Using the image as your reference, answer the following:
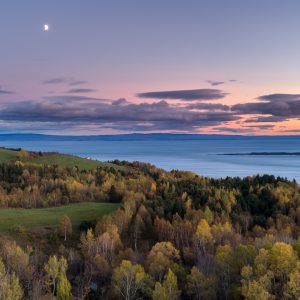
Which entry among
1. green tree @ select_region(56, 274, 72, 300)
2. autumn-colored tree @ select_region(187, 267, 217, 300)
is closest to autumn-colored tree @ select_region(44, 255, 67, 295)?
green tree @ select_region(56, 274, 72, 300)

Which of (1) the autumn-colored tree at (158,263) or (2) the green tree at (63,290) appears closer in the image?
(2) the green tree at (63,290)

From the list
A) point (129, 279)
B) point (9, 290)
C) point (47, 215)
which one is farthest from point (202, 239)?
point (47, 215)

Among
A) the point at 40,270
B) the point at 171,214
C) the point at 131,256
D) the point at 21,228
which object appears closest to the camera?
the point at 40,270

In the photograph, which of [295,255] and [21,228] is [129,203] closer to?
[21,228]

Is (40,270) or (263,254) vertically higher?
(263,254)

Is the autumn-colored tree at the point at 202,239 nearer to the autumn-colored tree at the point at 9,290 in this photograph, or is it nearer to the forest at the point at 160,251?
the forest at the point at 160,251

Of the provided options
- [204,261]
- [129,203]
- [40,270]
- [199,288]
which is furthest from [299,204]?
[40,270]

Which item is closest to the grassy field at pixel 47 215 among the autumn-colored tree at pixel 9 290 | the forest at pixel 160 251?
the forest at pixel 160 251

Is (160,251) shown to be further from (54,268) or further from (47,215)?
(47,215)
